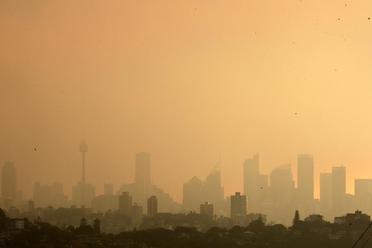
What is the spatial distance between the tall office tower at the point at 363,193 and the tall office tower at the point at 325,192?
3179mm

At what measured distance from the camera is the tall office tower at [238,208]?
84488 millimetres

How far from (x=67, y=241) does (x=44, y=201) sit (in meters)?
64.7

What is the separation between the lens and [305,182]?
11262cm

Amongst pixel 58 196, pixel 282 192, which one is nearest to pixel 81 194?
pixel 58 196

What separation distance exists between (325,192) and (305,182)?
4.41 meters

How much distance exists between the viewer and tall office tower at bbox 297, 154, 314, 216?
109m

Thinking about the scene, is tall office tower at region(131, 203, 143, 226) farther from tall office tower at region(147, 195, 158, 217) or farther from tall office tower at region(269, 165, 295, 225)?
tall office tower at region(269, 165, 295, 225)

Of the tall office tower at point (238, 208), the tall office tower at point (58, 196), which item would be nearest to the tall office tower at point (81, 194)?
the tall office tower at point (58, 196)

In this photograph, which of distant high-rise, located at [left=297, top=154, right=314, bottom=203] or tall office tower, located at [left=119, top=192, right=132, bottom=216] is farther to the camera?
distant high-rise, located at [left=297, top=154, right=314, bottom=203]

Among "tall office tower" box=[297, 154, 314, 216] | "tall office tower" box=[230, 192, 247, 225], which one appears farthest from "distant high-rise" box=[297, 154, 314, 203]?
"tall office tower" box=[230, 192, 247, 225]

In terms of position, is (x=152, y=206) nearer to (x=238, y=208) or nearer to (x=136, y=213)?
(x=136, y=213)

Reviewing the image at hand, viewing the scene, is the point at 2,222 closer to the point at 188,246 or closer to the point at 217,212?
the point at 188,246

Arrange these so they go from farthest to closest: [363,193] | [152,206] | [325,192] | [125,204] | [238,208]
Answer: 1. [325,192]
2. [363,193]
3. [125,204]
4. [152,206]
5. [238,208]

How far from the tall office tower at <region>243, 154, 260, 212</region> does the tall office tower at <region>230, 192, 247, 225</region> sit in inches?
350
